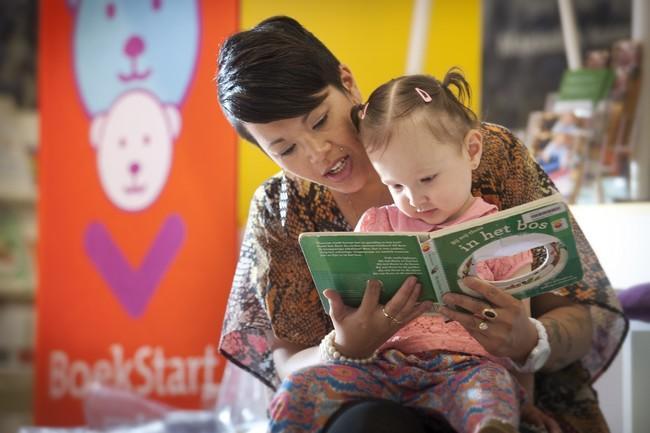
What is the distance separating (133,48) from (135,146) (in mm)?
445

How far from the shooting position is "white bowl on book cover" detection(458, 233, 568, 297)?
133 centimetres

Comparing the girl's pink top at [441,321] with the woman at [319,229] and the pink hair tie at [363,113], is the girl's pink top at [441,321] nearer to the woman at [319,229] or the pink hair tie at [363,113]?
the woman at [319,229]

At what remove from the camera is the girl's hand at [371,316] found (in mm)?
1426

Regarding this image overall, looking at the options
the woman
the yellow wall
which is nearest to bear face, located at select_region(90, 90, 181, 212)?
the yellow wall

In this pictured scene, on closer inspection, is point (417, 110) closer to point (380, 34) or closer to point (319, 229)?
point (319, 229)

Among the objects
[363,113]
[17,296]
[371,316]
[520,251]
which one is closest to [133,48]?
[17,296]

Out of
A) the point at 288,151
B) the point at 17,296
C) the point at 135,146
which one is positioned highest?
the point at 288,151

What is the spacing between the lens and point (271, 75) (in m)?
1.62

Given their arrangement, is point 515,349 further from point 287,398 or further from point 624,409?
point 624,409

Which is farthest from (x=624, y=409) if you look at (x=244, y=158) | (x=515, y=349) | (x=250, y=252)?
(x=244, y=158)

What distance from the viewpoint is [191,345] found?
3979 mm

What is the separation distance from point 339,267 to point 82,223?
113 inches

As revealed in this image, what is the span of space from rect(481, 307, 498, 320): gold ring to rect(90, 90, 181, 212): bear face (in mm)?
2753

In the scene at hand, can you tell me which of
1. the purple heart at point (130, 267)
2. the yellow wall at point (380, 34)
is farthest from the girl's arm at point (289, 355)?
Result: the purple heart at point (130, 267)
